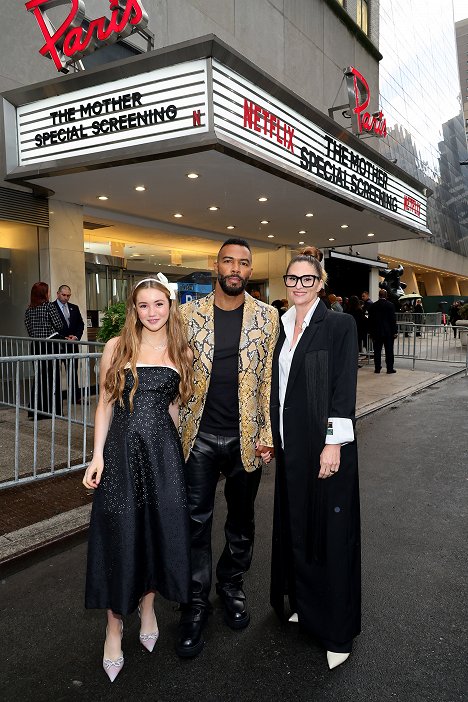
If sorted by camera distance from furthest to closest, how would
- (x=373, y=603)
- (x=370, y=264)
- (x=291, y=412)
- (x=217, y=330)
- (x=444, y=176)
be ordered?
(x=444, y=176) → (x=370, y=264) → (x=373, y=603) → (x=217, y=330) → (x=291, y=412)

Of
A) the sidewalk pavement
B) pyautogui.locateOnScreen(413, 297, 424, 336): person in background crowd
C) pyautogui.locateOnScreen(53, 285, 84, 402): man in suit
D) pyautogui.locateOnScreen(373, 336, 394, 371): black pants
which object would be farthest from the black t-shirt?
pyautogui.locateOnScreen(413, 297, 424, 336): person in background crowd

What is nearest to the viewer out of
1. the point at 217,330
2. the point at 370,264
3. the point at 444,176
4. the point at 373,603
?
the point at 217,330

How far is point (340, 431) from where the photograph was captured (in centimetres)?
246

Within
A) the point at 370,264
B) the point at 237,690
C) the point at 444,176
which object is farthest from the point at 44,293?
the point at 444,176

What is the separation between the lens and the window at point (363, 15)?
736 inches

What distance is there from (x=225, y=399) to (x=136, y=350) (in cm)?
60

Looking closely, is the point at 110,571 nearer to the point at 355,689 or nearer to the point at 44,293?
the point at 355,689

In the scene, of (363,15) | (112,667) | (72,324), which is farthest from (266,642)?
(363,15)

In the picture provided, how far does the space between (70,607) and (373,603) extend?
1.86m

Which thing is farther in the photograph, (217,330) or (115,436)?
(217,330)

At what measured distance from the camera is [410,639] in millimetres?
2711

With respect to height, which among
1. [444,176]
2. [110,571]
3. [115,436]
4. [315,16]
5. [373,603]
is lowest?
[373,603]

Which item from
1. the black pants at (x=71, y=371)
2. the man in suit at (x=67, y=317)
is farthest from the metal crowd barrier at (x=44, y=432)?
the man in suit at (x=67, y=317)

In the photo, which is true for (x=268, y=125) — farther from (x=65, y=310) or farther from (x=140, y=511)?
(x=140, y=511)
